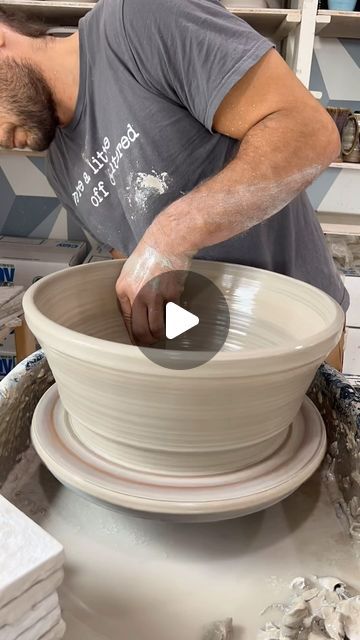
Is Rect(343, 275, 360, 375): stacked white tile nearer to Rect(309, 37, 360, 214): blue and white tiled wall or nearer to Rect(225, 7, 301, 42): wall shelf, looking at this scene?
Rect(309, 37, 360, 214): blue and white tiled wall

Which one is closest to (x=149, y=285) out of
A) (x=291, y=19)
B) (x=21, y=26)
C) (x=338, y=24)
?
(x=21, y=26)

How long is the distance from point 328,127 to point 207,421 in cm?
42

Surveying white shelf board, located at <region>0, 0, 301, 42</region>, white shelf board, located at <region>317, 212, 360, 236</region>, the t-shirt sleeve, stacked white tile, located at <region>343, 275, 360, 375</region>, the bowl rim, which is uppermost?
the t-shirt sleeve

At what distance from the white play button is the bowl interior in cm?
1

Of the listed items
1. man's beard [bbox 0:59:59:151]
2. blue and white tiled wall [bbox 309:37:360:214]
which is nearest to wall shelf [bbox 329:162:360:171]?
blue and white tiled wall [bbox 309:37:360:214]

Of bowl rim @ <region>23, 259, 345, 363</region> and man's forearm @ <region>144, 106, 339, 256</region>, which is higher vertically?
man's forearm @ <region>144, 106, 339, 256</region>

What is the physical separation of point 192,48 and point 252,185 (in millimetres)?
198

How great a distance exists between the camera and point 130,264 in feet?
2.08

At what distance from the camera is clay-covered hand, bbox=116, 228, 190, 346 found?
2.03 ft

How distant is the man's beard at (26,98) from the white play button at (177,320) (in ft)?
1.41

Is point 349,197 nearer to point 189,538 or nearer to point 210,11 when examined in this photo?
point 210,11

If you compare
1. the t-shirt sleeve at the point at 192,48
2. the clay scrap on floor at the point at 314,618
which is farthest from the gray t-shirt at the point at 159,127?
the clay scrap on floor at the point at 314,618

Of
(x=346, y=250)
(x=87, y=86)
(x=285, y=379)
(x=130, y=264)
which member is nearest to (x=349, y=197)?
(x=346, y=250)

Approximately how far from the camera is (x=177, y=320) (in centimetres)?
70
